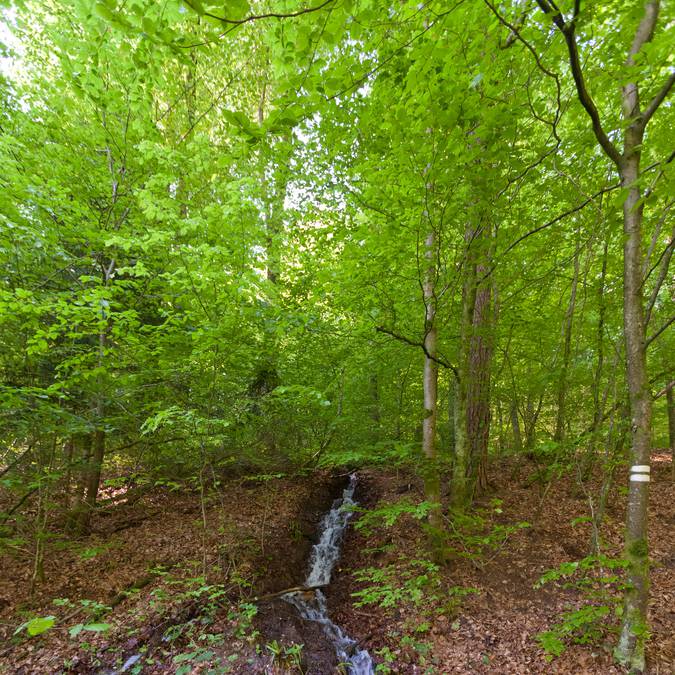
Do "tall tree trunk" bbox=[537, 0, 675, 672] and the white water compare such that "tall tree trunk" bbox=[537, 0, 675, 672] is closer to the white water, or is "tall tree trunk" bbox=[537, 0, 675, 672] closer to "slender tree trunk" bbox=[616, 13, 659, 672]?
"slender tree trunk" bbox=[616, 13, 659, 672]

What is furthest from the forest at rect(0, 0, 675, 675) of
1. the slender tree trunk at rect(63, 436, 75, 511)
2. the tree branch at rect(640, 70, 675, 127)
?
the slender tree trunk at rect(63, 436, 75, 511)

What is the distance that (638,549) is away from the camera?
2.52 m

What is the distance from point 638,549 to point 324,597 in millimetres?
4756

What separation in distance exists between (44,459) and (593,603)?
7.45 m

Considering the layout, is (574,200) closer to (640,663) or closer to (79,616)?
(640,663)

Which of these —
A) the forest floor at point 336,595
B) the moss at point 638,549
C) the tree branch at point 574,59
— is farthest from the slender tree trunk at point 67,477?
the tree branch at point 574,59

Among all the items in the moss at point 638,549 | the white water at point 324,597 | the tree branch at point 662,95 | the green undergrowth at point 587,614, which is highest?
the tree branch at point 662,95

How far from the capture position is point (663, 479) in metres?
6.89

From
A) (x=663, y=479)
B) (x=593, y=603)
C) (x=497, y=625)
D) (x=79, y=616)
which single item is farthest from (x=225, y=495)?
(x=663, y=479)

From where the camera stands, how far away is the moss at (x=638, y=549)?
2.51 meters

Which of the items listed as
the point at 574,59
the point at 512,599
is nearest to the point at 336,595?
the point at 512,599

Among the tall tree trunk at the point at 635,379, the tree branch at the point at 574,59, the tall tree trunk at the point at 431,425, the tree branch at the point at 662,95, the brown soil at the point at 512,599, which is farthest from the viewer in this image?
the tall tree trunk at the point at 431,425

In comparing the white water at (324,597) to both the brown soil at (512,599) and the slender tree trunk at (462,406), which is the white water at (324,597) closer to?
the brown soil at (512,599)

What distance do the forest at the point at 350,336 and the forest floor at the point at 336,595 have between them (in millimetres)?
41
